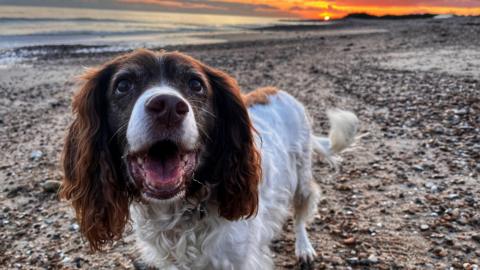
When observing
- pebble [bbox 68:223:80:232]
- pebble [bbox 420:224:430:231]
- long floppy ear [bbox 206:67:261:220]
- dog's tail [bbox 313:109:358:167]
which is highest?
long floppy ear [bbox 206:67:261:220]

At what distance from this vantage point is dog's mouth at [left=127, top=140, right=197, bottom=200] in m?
2.51

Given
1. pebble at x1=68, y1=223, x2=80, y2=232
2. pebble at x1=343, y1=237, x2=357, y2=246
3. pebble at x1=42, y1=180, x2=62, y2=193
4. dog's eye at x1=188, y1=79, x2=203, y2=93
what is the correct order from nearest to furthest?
dog's eye at x1=188, y1=79, x2=203, y2=93
pebble at x1=343, y1=237, x2=357, y2=246
pebble at x1=68, y1=223, x2=80, y2=232
pebble at x1=42, y1=180, x2=62, y2=193

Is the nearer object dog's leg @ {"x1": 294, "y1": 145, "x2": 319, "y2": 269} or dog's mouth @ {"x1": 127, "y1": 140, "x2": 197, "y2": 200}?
dog's mouth @ {"x1": 127, "y1": 140, "x2": 197, "y2": 200}

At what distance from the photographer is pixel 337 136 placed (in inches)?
189

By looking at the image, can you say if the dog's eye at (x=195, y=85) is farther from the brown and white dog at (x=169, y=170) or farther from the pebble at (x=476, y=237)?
the pebble at (x=476, y=237)

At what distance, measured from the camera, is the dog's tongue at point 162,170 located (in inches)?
99.5

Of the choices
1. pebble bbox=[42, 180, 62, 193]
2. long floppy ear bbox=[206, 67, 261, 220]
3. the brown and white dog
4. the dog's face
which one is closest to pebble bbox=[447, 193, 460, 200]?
the brown and white dog

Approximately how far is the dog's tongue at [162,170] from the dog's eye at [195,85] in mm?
504

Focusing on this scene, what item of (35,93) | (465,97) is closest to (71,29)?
(35,93)

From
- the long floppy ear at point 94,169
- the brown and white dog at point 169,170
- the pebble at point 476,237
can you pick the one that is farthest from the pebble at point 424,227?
the long floppy ear at point 94,169

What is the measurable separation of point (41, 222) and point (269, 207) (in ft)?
7.56

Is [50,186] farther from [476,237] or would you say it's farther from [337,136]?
[476,237]

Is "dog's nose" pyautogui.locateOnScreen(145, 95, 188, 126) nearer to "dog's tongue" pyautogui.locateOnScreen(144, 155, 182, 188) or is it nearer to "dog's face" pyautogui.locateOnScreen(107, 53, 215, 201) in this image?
"dog's face" pyautogui.locateOnScreen(107, 53, 215, 201)

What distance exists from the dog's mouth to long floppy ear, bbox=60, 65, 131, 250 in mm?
251
